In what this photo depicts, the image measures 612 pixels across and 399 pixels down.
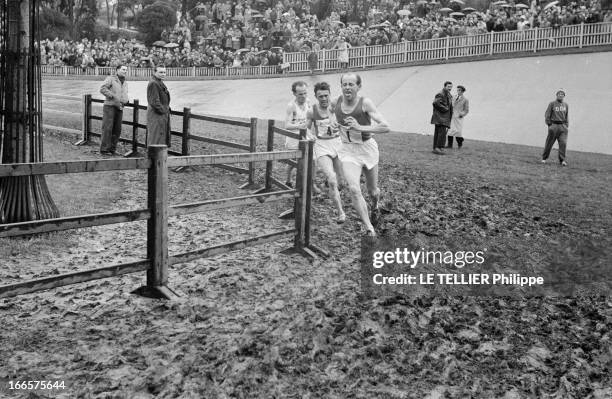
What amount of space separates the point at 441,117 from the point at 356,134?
10060mm

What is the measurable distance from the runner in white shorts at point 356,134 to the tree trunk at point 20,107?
360cm

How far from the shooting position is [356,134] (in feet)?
26.0

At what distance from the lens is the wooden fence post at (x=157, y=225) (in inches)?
208

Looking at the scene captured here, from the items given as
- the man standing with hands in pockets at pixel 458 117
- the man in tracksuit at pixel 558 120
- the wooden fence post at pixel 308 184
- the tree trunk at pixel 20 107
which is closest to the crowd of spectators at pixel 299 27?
the man standing with hands in pockets at pixel 458 117

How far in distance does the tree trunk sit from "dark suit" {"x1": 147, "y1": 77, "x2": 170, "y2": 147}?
14.1 ft

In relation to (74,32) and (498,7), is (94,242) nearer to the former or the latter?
(498,7)

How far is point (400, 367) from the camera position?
15.2 ft

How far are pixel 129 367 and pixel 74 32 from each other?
Answer: 53633 millimetres

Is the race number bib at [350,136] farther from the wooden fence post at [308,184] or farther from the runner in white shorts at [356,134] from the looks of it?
the wooden fence post at [308,184]

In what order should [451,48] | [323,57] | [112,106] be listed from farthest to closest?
[323,57] < [451,48] < [112,106]

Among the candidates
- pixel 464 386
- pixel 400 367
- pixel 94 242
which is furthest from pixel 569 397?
pixel 94 242

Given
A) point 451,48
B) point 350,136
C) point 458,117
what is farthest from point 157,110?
point 451,48

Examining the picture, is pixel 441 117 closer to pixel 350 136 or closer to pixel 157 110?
pixel 157 110

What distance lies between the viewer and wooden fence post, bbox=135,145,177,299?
529 cm
